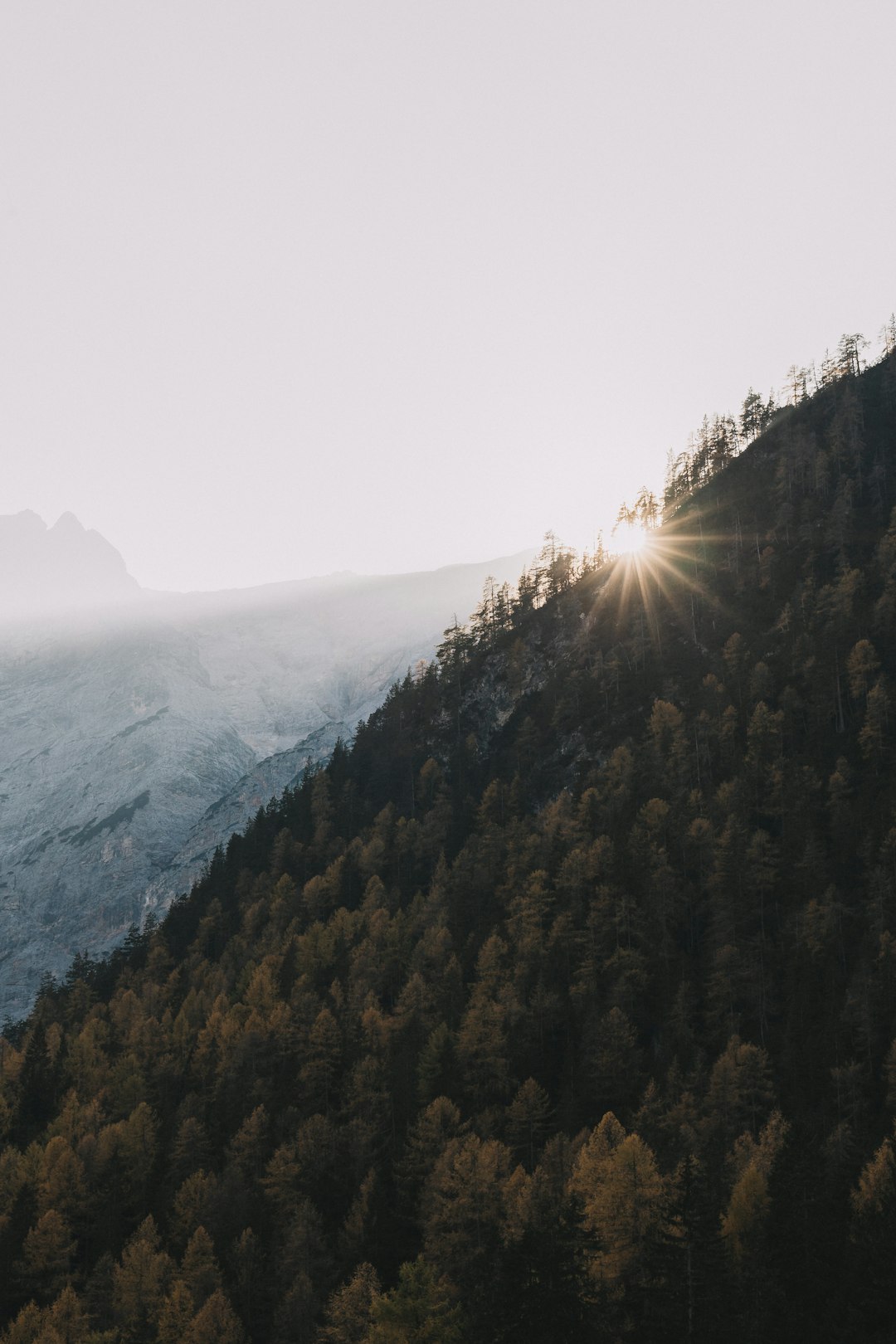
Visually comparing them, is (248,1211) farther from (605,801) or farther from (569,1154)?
(605,801)

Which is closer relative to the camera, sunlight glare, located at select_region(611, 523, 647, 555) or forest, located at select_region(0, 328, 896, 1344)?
forest, located at select_region(0, 328, 896, 1344)

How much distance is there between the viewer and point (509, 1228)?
55125 mm

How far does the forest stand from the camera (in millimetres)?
49656

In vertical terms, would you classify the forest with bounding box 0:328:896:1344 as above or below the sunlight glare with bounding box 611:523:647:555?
below

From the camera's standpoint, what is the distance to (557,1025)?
8062 centimetres

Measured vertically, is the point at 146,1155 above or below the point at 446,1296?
below

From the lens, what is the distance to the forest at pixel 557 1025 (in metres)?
49.7

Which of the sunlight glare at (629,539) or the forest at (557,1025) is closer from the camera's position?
the forest at (557,1025)

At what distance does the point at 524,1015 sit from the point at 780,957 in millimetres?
23202

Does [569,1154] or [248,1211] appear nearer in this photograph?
[569,1154]

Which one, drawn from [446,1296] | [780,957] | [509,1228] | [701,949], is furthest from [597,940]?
[446,1296]

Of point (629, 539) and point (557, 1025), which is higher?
point (629, 539)

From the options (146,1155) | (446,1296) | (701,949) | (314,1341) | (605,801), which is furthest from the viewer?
(605,801)

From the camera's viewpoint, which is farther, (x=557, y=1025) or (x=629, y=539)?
(x=629, y=539)
